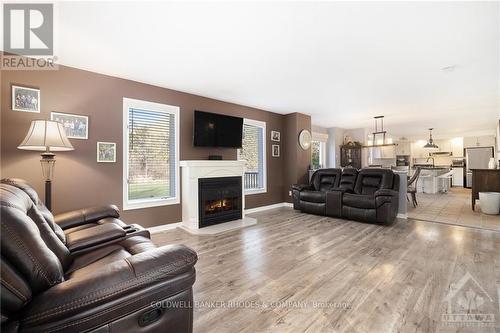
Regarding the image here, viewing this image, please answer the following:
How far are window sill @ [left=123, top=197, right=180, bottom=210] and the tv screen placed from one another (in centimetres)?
112

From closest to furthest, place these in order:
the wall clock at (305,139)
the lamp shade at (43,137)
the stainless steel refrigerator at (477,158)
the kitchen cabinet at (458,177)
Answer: the lamp shade at (43,137), the wall clock at (305,139), the stainless steel refrigerator at (477,158), the kitchen cabinet at (458,177)

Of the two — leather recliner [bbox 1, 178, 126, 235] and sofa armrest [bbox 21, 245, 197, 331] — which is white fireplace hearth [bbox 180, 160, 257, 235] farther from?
sofa armrest [bbox 21, 245, 197, 331]

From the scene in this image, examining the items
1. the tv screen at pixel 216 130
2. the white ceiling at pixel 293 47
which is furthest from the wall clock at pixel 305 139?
the tv screen at pixel 216 130

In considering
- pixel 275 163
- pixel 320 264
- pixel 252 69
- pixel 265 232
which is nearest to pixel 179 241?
pixel 265 232

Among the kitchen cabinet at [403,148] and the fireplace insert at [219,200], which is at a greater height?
the kitchen cabinet at [403,148]

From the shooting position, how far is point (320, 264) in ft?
8.59

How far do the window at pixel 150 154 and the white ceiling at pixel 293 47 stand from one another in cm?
51

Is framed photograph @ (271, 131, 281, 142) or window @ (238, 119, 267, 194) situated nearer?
window @ (238, 119, 267, 194)

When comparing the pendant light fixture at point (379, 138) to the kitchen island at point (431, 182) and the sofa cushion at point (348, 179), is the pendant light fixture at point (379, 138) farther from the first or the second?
the sofa cushion at point (348, 179)

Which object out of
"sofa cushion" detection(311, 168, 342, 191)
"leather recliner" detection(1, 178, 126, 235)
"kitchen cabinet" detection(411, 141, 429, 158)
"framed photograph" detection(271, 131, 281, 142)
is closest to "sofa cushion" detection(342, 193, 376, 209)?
"sofa cushion" detection(311, 168, 342, 191)

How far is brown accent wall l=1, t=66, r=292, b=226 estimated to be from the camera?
9.18 ft

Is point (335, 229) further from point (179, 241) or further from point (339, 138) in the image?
point (339, 138)

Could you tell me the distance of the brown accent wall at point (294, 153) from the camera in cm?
605

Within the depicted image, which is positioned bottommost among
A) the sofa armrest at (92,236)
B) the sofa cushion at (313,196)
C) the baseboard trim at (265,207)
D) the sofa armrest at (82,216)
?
the baseboard trim at (265,207)
